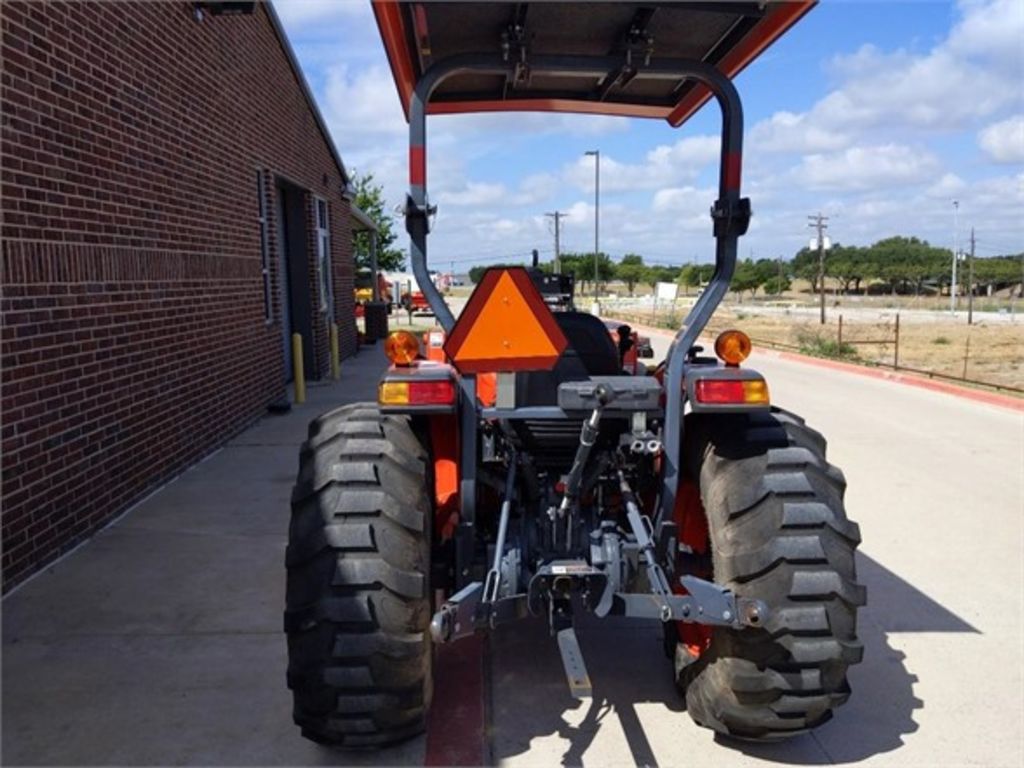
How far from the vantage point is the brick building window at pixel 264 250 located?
34.1 ft

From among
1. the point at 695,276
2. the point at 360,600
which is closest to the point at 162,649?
the point at 360,600

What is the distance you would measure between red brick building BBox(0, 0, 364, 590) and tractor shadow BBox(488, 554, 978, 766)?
285 centimetres

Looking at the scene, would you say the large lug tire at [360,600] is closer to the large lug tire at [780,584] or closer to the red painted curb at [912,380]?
the large lug tire at [780,584]

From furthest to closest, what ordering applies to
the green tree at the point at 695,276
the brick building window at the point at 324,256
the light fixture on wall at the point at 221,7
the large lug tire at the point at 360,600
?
the brick building window at the point at 324,256 → the green tree at the point at 695,276 → the light fixture on wall at the point at 221,7 → the large lug tire at the point at 360,600

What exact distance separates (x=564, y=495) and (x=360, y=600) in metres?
0.86

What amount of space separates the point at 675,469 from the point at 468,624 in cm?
96

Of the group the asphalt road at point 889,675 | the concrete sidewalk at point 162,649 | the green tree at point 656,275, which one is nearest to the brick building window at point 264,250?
the concrete sidewalk at point 162,649

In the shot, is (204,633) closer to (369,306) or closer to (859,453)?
(859,453)

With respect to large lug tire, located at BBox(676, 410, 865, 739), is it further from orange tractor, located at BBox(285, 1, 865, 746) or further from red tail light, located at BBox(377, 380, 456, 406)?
red tail light, located at BBox(377, 380, 456, 406)

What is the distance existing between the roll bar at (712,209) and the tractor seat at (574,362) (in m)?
0.43

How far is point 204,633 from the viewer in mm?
4141

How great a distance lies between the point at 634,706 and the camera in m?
3.49

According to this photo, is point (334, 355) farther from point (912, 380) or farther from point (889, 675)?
point (889, 675)

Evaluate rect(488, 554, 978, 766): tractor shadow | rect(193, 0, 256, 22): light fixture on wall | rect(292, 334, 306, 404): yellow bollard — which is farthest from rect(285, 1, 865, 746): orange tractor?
rect(292, 334, 306, 404): yellow bollard
